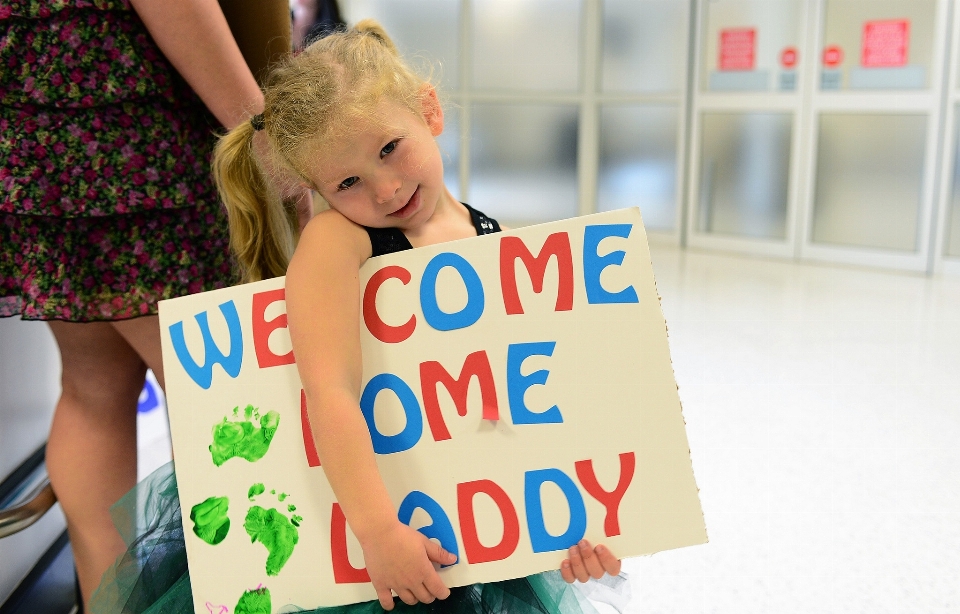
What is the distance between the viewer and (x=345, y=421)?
0.76m

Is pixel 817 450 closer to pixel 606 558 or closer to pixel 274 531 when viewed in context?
pixel 606 558

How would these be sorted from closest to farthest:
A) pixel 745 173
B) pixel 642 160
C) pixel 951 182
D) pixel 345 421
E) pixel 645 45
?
pixel 345 421 < pixel 951 182 < pixel 745 173 < pixel 645 45 < pixel 642 160

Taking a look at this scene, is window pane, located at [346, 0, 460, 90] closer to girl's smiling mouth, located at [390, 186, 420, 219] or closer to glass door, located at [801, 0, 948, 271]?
glass door, located at [801, 0, 948, 271]

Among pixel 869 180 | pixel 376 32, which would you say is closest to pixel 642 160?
pixel 869 180

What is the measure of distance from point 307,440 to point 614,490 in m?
0.29

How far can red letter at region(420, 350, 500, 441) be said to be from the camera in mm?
802

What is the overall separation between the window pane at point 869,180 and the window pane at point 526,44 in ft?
5.18

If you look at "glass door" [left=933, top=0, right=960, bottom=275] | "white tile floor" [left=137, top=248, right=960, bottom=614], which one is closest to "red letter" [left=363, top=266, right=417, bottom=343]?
"white tile floor" [left=137, top=248, right=960, bottom=614]

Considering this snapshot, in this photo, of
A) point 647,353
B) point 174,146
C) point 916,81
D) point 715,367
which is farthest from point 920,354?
point 174,146

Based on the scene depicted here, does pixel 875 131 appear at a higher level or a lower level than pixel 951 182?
higher

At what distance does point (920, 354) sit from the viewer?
279cm

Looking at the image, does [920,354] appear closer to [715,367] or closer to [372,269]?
[715,367]

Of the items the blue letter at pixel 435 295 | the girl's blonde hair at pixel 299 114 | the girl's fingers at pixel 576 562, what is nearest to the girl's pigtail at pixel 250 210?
the girl's blonde hair at pixel 299 114

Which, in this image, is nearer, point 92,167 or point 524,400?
point 524,400
